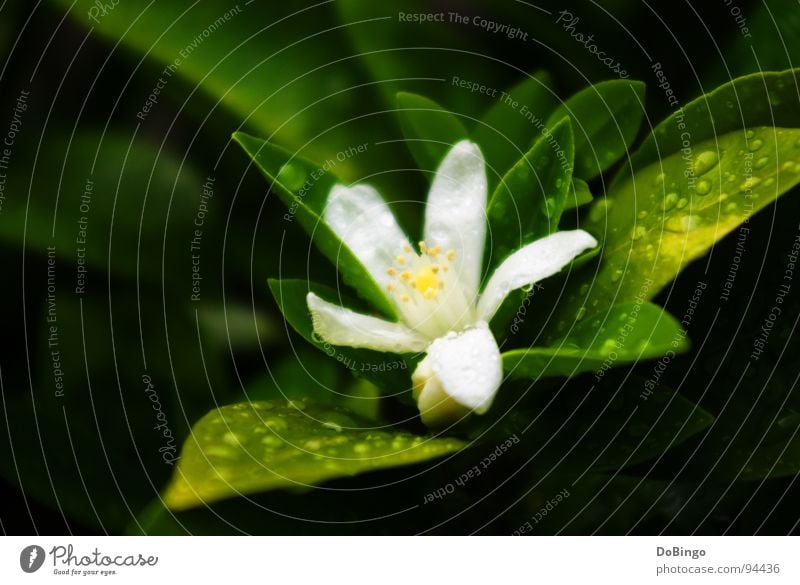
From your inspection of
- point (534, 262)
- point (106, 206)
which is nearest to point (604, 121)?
point (534, 262)

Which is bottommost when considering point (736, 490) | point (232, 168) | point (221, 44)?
point (736, 490)

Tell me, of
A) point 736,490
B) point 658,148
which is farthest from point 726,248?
point 736,490

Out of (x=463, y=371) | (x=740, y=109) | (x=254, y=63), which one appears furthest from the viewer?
(x=254, y=63)

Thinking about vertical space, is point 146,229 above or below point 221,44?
below

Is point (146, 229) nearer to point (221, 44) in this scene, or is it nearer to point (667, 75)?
point (221, 44)

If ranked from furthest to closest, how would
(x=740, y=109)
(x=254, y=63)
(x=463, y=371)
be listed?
1. (x=254, y=63)
2. (x=740, y=109)
3. (x=463, y=371)

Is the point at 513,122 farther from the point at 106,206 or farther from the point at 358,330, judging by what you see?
the point at 106,206

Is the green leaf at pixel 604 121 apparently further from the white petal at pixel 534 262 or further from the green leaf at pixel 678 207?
the white petal at pixel 534 262
